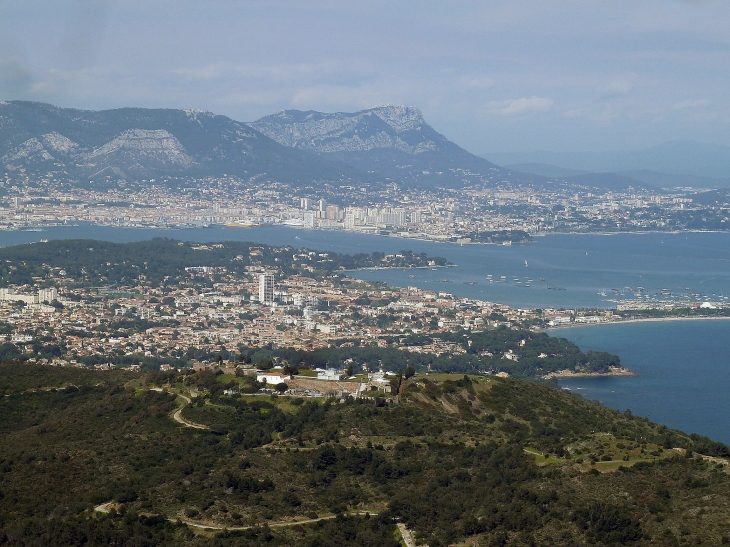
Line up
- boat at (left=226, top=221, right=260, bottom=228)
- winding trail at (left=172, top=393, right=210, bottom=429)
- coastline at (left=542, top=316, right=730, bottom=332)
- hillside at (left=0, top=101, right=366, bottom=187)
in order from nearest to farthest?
winding trail at (left=172, top=393, right=210, bottom=429), coastline at (left=542, top=316, right=730, bottom=332), boat at (left=226, top=221, right=260, bottom=228), hillside at (left=0, top=101, right=366, bottom=187)

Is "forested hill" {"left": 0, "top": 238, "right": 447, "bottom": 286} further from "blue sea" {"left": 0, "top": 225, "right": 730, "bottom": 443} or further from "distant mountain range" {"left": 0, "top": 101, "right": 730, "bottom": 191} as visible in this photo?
"distant mountain range" {"left": 0, "top": 101, "right": 730, "bottom": 191}

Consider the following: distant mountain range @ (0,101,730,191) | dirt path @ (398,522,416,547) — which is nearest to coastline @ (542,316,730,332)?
dirt path @ (398,522,416,547)

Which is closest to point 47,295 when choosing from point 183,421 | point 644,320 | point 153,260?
point 153,260

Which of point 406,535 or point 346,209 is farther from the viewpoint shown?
point 346,209

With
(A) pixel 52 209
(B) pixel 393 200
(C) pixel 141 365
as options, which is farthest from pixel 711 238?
(C) pixel 141 365

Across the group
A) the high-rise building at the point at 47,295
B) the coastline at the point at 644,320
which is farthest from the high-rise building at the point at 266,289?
the coastline at the point at 644,320

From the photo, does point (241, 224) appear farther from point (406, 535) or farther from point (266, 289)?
point (406, 535)

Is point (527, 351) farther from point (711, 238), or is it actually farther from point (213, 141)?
point (213, 141)
